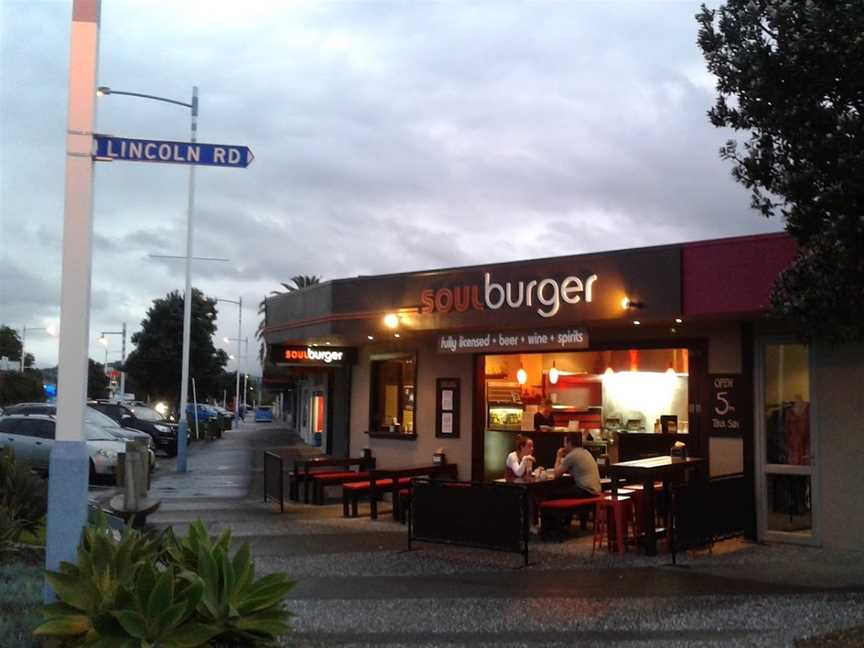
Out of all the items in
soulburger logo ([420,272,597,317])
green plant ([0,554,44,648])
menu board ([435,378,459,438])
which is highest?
soulburger logo ([420,272,597,317])

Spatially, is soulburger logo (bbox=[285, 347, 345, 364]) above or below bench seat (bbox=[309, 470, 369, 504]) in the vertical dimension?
above

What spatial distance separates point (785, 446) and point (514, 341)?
4.28 m

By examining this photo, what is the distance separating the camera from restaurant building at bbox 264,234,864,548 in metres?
11.8

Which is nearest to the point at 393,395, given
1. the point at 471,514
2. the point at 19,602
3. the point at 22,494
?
the point at 471,514

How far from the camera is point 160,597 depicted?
5941mm

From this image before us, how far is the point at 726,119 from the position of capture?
9.38 meters

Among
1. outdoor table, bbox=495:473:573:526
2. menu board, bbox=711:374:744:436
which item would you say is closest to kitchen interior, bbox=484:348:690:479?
menu board, bbox=711:374:744:436

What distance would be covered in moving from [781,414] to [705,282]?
218 centimetres

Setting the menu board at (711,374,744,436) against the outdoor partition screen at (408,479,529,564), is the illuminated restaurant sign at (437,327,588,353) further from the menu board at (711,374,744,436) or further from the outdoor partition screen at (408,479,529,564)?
the outdoor partition screen at (408,479,529,564)

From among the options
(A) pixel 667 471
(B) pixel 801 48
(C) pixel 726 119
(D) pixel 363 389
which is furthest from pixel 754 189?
(D) pixel 363 389

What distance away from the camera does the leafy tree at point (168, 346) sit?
54.2m

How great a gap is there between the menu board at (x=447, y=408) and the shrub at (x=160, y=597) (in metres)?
10.7

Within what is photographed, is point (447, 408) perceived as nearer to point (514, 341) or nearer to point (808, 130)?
point (514, 341)

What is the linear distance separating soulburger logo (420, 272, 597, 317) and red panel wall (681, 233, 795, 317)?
148 centimetres
